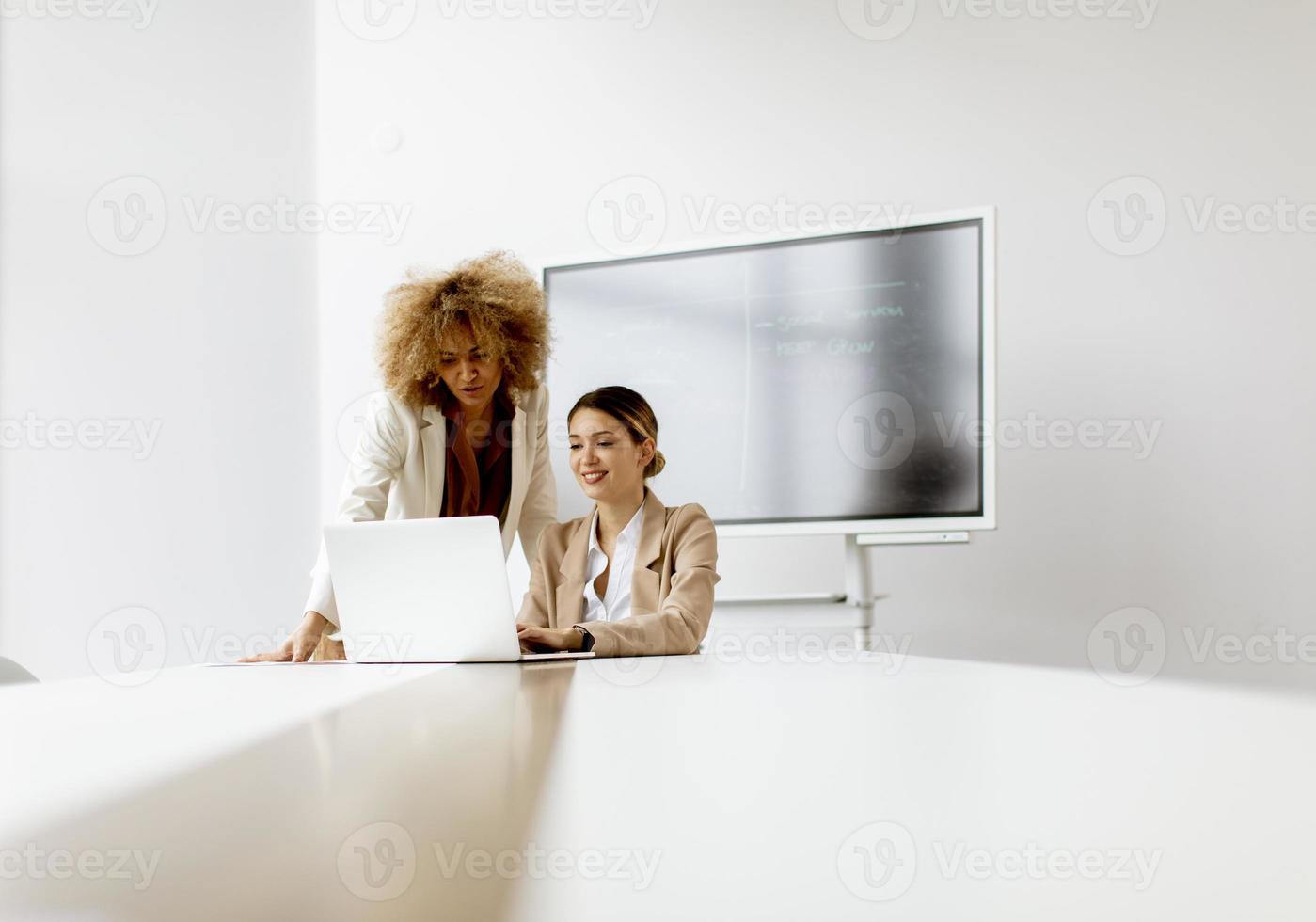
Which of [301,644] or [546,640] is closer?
[546,640]

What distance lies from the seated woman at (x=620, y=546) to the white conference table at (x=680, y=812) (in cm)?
102

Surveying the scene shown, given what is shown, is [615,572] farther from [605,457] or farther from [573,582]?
[605,457]

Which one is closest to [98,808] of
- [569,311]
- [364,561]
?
[364,561]

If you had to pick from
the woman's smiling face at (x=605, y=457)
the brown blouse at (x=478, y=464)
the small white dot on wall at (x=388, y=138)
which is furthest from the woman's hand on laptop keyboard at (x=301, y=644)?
the small white dot on wall at (x=388, y=138)

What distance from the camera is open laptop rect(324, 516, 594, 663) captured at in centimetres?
146

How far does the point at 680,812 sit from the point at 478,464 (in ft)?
6.41

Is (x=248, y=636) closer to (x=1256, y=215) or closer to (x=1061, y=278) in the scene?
(x=1061, y=278)

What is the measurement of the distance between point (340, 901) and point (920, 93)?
115 inches

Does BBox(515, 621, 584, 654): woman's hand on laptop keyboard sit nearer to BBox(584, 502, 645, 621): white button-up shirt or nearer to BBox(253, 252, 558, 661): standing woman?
BBox(584, 502, 645, 621): white button-up shirt

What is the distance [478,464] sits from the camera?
235cm

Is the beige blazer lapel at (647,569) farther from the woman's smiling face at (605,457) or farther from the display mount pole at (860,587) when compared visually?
the display mount pole at (860,587)

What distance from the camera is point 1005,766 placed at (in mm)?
523

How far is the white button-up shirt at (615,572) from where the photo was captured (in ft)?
6.53

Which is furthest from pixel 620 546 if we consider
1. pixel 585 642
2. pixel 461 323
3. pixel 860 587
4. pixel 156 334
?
pixel 156 334
